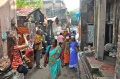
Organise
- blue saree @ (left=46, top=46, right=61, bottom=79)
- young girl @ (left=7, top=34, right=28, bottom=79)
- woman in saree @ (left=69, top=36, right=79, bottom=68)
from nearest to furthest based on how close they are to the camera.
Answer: young girl @ (left=7, top=34, right=28, bottom=79) → blue saree @ (left=46, top=46, right=61, bottom=79) → woman in saree @ (left=69, top=36, right=79, bottom=68)

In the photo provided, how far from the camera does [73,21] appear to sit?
56.4 meters

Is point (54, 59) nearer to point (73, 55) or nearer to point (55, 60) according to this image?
point (55, 60)

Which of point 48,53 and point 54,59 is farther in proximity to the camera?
point 48,53

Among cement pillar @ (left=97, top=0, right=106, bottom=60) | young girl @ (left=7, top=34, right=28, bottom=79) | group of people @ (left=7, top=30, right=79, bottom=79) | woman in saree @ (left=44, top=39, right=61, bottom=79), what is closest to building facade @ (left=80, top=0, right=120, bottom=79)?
cement pillar @ (left=97, top=0, right=106, bottom=60)

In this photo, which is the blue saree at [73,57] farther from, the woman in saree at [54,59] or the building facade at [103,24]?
the woman in saree at [54,59]

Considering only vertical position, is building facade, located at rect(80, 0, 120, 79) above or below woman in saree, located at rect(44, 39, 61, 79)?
above

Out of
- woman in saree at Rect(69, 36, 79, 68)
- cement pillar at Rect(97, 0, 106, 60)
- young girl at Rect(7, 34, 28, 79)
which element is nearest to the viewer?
young girl at Rect(7, 34, 28, 79)

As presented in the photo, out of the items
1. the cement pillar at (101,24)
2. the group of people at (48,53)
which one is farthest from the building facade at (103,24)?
the group of people at (48,53)

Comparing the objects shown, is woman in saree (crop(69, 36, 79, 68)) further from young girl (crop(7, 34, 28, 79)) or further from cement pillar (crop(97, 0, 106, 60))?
young girl (crop(7, 34, 28, 79))

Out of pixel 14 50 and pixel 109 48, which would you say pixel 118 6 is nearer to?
pixel 109 48

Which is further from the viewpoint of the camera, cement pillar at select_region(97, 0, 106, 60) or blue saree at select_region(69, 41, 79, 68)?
blue saree at select_region(69, 41, 79, 68)

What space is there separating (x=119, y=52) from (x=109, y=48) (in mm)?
5339

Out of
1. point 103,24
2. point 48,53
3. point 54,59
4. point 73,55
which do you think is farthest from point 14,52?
point 103,24

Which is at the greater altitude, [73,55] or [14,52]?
[14,52]
